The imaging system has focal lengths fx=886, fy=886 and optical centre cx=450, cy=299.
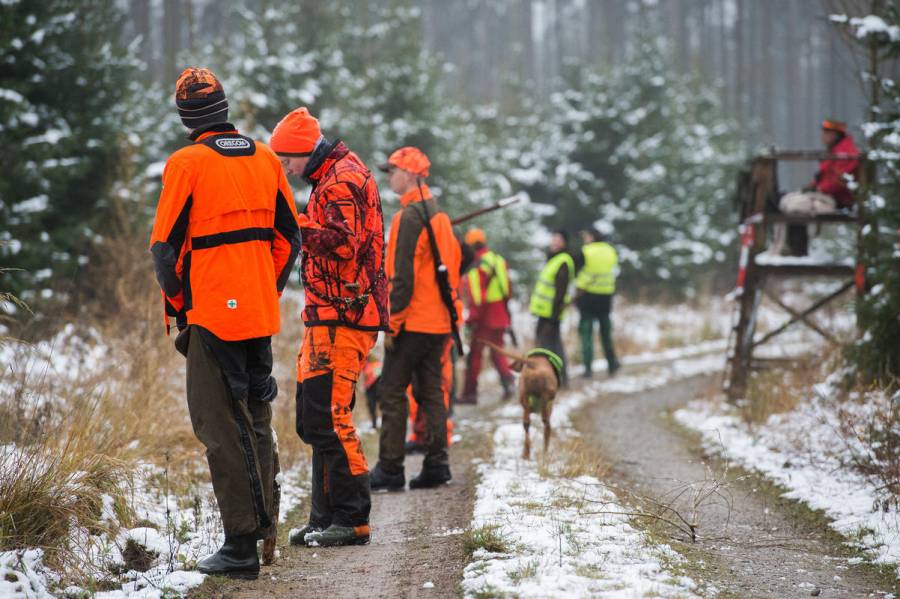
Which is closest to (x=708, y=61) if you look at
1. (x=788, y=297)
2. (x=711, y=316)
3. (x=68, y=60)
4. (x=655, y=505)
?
(x=788, y=297)

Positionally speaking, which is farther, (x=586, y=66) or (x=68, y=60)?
(x=586, y=66)

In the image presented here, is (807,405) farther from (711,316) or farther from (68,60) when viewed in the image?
(711,316)

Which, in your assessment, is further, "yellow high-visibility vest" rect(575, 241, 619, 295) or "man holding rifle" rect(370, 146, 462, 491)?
"yellow high-visibility vest" rect(575, 241, 619, 295)

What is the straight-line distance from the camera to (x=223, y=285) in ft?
12.9

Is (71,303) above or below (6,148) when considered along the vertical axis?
below

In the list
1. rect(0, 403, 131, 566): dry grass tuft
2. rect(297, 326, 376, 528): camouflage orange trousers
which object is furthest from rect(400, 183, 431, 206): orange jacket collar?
rect(0, 403, 131, 566): dry grass tuft

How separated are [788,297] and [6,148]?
24452mm

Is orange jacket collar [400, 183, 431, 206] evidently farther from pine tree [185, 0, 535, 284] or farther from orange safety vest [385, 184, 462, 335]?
pine tree [185, 0, 535, 284]

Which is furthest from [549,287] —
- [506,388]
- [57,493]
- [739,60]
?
[739,60]

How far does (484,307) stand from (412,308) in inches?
219

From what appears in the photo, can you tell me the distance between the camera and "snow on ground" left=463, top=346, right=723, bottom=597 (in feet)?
12.2

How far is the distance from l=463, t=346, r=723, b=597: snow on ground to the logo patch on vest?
7.21 feet

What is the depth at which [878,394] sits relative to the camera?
284 inches

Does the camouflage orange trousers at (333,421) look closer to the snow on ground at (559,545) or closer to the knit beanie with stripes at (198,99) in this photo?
the snow on ground at (559,545)
